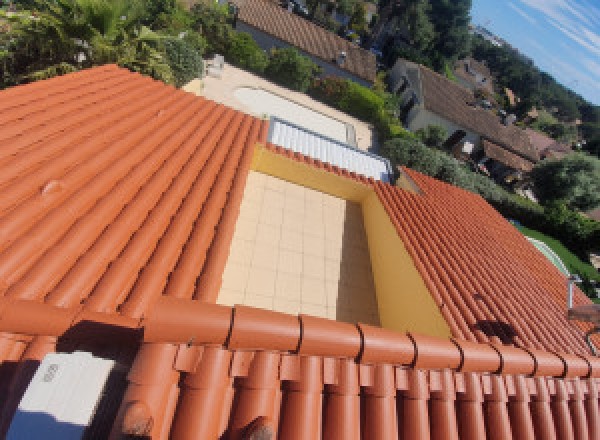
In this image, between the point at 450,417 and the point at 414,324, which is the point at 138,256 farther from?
the point at 414,324

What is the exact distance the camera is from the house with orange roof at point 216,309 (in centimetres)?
206

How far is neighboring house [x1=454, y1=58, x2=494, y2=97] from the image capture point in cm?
7312

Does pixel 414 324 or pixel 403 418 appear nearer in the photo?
pixel 403 418

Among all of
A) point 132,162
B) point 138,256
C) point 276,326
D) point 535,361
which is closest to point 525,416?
point 535,361

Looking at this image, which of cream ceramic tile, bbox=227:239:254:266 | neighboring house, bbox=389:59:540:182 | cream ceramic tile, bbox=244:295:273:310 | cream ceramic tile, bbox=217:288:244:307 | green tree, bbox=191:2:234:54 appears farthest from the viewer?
neighboring house, bbox=389:59:540:182

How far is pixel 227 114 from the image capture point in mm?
8898

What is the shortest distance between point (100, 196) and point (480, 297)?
6103mm

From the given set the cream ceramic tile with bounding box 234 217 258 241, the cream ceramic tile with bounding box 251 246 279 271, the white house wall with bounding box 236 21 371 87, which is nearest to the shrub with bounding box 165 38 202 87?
the cream ceramic tile with bounding box 234 217 258 241

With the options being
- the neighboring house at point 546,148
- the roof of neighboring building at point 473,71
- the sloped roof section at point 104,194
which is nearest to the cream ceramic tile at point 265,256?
the sloped roof section at point 104,194

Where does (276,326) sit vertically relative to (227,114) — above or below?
above

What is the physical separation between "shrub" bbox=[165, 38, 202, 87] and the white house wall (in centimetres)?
1530

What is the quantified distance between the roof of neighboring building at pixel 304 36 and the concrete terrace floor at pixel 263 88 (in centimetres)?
740

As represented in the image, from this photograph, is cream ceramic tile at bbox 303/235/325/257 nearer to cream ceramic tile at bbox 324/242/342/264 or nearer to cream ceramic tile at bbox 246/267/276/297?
cream ceramic tile at bbox 324/242/342/264

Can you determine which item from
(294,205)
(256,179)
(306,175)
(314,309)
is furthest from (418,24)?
(314,309)
